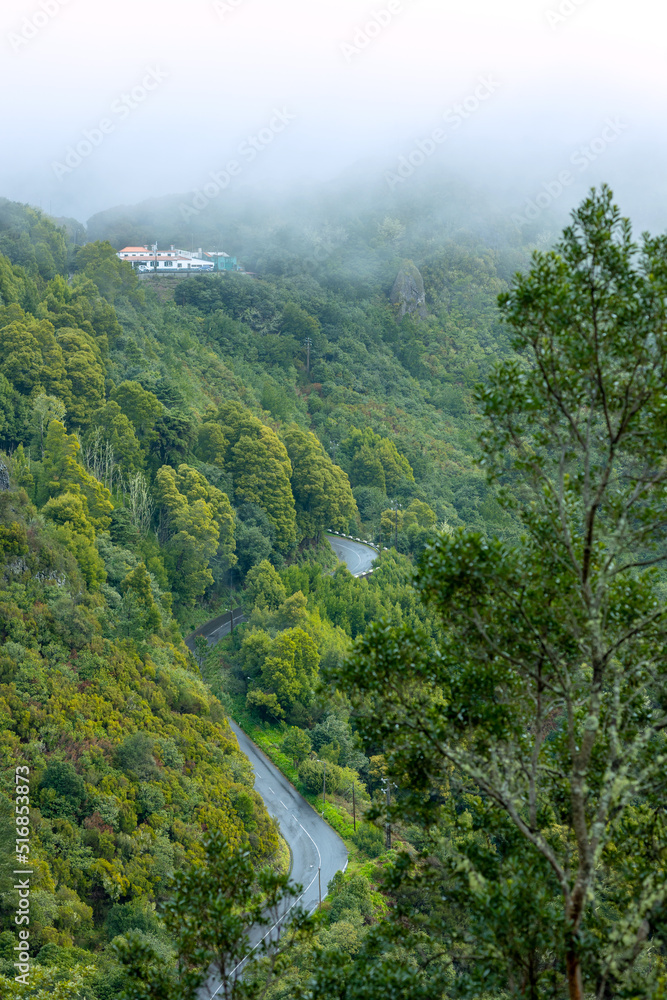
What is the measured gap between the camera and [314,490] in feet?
141

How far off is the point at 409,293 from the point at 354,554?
37.4m

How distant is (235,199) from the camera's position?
3725 inches

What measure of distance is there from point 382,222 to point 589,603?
90546mm

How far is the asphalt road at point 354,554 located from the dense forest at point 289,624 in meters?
1.32

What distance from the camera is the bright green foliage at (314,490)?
43.2m

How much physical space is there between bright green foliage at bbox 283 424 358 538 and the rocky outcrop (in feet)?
111

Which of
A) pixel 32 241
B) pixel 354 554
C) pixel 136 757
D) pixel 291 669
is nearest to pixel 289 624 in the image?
pixel 291 669

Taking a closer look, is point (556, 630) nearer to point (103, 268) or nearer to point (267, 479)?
point (267, 479)

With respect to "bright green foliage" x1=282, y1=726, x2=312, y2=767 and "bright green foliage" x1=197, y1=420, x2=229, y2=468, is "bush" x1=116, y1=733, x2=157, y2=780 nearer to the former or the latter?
"bright green foliage" x1=282, y1=726, x2=312, y2=767

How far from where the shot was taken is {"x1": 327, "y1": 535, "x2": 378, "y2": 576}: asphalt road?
4370cm

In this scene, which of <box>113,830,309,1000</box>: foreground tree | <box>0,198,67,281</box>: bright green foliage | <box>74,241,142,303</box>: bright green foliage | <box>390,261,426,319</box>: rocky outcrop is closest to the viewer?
<box>113,830,309,1000</box>: foreground tree

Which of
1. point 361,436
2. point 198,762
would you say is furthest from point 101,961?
point 361,436

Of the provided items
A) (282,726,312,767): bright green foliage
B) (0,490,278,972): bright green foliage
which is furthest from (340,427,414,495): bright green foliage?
(0,490,278,972): bright green foliage

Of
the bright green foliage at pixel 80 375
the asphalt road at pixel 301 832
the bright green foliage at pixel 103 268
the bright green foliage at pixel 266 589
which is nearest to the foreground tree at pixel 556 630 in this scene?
the asphalt road at pixel 301 832
